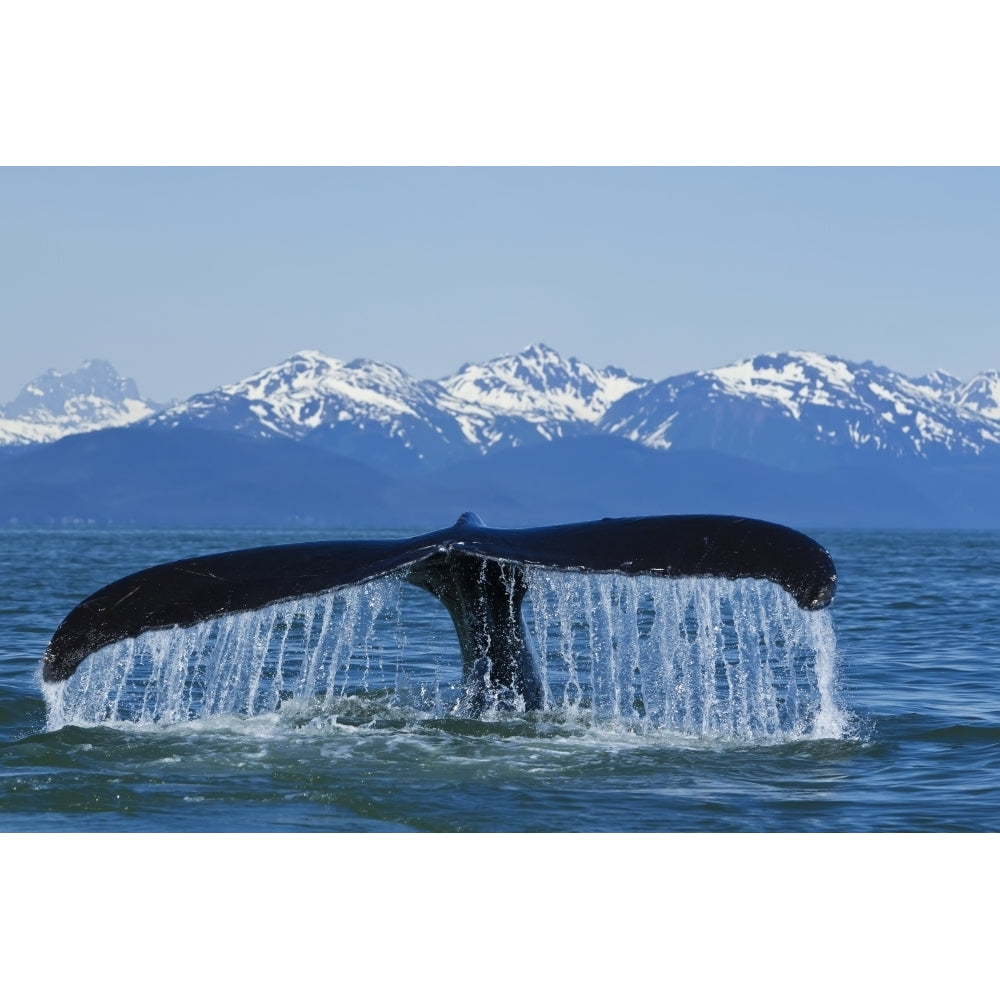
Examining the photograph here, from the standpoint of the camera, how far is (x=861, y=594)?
25094mm

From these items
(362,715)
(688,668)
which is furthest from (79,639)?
(688,668)

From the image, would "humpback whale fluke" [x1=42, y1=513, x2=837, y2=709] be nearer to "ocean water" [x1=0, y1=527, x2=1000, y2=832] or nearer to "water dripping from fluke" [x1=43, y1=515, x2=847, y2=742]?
"water dripping from fluke" [x1=43, y1=515, x2=847, y2=742]

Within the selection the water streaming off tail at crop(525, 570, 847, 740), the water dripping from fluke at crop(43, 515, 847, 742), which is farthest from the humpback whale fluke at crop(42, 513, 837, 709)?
the water streaming off tail at crop(525, 570, 847, 740)

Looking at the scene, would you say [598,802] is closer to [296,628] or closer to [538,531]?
[538,531]

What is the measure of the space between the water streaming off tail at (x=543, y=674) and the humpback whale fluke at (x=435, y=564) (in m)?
0.08

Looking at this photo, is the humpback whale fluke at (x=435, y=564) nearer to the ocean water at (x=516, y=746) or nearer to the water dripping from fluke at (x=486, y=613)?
the water dripping from fluke at (x=486, y=613)

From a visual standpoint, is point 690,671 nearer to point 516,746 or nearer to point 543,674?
point 543,674

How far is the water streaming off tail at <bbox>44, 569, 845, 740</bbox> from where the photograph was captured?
7.92 meters

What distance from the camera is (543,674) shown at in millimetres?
9109

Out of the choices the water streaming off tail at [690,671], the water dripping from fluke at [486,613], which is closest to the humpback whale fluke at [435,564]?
the water dripping from fluke at [486,613]

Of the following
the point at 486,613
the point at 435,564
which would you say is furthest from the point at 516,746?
the point at 435,564

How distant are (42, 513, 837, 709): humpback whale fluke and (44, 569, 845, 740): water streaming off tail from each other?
0.27 feet

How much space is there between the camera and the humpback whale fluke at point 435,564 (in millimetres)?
7004

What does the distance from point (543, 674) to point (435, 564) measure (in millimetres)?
1506
